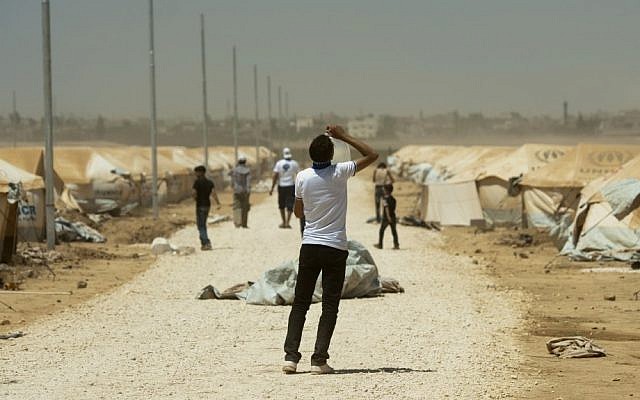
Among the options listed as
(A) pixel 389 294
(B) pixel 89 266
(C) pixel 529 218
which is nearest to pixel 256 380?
(A) pixel 389 294

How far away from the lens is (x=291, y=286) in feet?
50.5

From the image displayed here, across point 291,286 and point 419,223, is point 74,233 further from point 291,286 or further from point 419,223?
point 291,286

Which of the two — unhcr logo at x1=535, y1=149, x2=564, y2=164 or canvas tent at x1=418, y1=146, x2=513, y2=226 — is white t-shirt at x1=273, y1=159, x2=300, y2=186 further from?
unhcr logo at x1=535, y1=149, x2=564, y2=164

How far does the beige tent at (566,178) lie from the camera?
1140 inches

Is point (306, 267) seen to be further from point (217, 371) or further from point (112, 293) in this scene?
point (112, 293)

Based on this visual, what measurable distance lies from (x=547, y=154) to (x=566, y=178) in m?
7.08

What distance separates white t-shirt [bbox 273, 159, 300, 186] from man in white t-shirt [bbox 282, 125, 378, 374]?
18056mm

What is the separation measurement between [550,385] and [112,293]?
29.1 feet

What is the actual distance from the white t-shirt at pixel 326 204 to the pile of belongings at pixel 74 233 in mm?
18202

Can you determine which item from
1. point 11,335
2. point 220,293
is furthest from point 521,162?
point 11,335

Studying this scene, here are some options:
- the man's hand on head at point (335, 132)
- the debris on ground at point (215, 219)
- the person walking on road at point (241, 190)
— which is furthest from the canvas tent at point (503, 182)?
the man's hand on head at point (335, 132)

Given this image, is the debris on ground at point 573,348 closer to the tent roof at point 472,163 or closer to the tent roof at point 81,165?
the tent roof at point 472,163

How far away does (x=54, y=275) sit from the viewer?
20.0 m

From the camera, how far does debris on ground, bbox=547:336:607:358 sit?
11.2 metres
